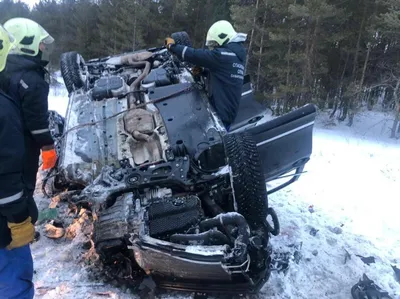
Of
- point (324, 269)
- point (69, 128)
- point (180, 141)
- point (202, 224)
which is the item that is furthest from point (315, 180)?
point (69, 128)

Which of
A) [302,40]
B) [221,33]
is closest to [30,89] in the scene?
[221,33]

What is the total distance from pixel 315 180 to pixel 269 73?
1159 centimetres

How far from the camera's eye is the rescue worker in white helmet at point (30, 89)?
9.42 ft

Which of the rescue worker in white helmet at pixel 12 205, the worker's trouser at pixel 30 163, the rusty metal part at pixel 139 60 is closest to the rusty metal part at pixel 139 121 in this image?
the rusty metal part at pixel 139 60

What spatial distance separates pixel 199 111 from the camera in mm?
4594

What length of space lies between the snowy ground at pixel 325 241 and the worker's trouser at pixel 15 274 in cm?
75

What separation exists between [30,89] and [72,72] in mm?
A: 2819

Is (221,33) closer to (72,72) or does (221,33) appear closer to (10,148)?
(72,72)

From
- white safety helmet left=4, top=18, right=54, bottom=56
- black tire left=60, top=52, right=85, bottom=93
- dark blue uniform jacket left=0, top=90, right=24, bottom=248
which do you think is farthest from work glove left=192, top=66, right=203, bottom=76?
dark blue uniform jacket left=0, top=90, right=24, bottom=248

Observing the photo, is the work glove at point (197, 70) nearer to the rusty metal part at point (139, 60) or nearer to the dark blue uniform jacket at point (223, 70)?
the dark blue uniform jacket at point (223, 70)

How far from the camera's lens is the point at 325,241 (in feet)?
14.4

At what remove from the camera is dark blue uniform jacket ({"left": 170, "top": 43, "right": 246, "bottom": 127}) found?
464 centimetres

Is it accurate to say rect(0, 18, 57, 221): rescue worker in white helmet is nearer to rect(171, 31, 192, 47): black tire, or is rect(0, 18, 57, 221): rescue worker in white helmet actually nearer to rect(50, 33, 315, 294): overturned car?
rect(50, 33, 315, 294): overturned car

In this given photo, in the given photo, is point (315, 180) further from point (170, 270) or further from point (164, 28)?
point (164, 28)
